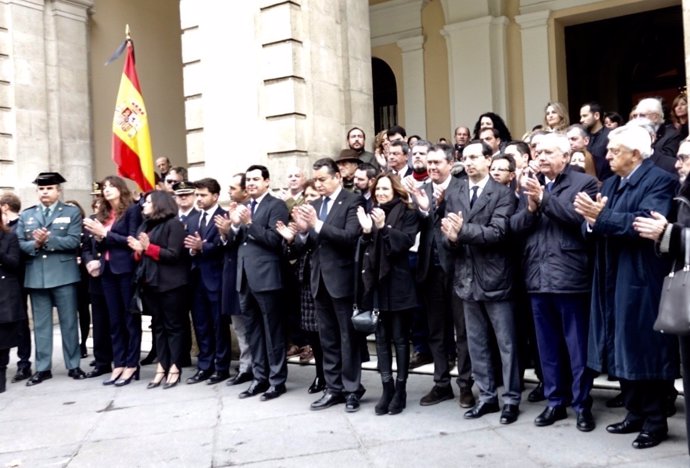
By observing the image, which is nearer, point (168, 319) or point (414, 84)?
point (168, 319)

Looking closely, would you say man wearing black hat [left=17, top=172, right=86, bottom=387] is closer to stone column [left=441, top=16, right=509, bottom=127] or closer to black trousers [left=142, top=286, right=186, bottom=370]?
black trousers [left=142, top=286, right=186, bottom=370]

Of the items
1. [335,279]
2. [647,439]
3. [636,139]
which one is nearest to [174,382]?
[335,279]

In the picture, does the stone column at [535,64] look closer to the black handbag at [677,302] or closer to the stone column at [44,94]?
the stone column at [44,94]

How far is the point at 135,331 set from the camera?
7.89m

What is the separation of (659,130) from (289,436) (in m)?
4.37

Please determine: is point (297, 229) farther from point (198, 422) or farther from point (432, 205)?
point (198, 422)

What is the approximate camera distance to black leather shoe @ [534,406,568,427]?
536 cm

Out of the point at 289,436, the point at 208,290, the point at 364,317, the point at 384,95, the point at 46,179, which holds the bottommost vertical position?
the point at 289,436

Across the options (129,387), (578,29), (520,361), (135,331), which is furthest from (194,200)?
(578,29)

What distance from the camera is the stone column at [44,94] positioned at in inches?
493

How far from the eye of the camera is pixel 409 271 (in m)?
6.07

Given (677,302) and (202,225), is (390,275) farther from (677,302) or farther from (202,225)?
(202,225)

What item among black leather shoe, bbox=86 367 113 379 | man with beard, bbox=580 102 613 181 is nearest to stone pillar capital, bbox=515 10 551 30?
man with beard, bbox=580 102 613 181

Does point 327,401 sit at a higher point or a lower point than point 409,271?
lower
